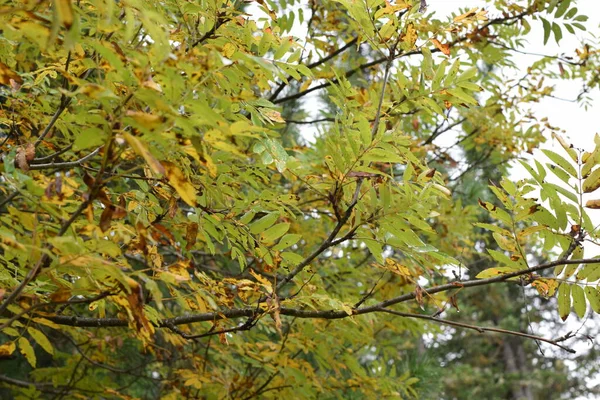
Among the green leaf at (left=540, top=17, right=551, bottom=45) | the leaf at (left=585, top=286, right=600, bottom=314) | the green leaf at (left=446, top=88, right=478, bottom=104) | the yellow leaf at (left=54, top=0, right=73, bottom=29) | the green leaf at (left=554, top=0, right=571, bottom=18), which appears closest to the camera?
the yellow leaf at (left=54, top=0, right=73, bottom=29)

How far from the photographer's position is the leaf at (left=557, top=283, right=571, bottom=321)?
→ 168 centimetres

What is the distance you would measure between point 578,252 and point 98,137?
1.24m

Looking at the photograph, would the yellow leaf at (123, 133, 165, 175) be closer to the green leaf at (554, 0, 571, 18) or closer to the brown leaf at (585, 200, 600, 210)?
the brown leaf at (585, 200, 600, 210)

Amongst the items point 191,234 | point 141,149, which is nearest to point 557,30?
point 191,234

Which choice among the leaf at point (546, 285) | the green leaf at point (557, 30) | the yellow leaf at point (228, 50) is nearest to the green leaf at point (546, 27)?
the green leaf at point (557, 30)

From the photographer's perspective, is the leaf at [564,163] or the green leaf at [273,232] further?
the green leaf at [273,232]

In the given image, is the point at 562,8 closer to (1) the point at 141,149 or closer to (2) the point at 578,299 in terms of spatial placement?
→ (2) the point at 578,299

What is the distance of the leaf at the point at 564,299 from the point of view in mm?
1679

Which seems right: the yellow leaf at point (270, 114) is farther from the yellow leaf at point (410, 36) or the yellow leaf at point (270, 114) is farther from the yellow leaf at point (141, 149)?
the yellow leaf at point (141, 149)

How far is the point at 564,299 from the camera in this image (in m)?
1.70

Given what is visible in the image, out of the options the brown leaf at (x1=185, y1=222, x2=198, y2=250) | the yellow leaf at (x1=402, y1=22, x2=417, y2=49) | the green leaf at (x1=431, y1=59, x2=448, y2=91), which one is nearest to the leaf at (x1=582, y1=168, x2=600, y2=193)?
the green leaf at (x1=431, y1=59, x2=448, y2=91)

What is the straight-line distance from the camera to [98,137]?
3.45ft

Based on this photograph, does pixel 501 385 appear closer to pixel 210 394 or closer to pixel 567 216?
pixel 210 394

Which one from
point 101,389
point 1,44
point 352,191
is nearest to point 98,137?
point 352,191
